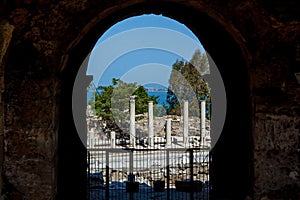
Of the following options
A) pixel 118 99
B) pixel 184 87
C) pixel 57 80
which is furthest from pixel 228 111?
pixel 184 87

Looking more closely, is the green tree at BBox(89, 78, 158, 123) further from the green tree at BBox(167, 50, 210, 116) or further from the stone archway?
the stone archway

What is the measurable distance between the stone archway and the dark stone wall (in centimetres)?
39

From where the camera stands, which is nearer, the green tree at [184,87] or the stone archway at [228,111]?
the stone archway at [228,111]

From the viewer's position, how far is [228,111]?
19.3 feet

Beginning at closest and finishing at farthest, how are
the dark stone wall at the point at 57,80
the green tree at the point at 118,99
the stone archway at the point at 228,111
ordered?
the dark stone wall at the point at 57,80, the stone archway at the point at 228,111, the green tree at the point at 118,99

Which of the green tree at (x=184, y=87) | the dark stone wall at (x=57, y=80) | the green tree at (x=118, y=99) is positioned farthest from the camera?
the green tree at (x=184, y=87)

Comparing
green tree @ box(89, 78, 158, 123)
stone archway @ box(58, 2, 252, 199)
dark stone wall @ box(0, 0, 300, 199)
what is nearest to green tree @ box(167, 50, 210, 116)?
green tree @ box(89, 78, 158, 123)

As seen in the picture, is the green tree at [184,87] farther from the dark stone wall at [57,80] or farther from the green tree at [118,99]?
the dark stone wall at [57,80]

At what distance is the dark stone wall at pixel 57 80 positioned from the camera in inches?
163

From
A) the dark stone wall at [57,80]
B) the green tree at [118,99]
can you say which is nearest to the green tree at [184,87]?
the green tree at [118,99]

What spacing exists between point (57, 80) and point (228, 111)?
2795mm

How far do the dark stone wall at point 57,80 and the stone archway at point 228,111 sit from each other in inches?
15.5

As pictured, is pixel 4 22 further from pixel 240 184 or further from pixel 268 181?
pixel 240 184

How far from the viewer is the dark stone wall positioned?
4141 millimetres
